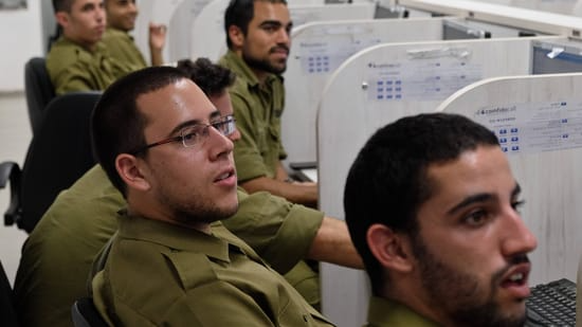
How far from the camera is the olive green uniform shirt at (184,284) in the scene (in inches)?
56.3

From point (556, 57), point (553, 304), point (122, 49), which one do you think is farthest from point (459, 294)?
point (122, 49)

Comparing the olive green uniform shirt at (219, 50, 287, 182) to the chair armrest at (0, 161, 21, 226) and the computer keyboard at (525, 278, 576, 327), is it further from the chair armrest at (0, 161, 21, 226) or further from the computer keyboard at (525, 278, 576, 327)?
the computer keyboard at (525, 278, 576, 327)

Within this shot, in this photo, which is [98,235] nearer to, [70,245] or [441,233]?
[70,245]

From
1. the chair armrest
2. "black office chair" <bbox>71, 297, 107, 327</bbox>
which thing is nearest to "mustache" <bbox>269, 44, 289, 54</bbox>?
the chair armrest

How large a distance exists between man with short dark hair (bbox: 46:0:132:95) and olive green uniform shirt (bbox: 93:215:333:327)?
7.90 ft

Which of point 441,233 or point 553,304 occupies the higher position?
point 441,233

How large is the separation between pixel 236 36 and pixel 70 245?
139 centimetres

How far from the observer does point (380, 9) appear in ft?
11.5

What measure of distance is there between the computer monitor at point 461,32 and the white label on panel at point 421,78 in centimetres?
27

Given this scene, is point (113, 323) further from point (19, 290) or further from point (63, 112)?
point (63, 112)

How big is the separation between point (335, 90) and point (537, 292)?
0.75 m

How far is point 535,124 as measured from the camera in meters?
1.85

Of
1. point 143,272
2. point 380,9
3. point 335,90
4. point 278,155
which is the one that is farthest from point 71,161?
point 143,272

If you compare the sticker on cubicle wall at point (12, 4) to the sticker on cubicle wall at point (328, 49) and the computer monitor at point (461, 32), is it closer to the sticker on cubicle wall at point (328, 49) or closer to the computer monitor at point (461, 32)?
the sticker on cubicle wall at point (328, 49)
